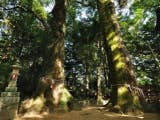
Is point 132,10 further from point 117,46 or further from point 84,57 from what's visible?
point 117,46

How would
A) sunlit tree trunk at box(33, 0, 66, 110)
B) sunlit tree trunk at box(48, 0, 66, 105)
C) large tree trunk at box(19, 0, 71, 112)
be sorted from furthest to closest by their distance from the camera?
sunlit tree trunk at box(48, 0, 66, 105), sunlit tree trunk at box(33, 0, 66, 110), large tree trunk at box(19, 0, 71, 112)

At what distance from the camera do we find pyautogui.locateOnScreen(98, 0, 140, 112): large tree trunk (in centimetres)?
907

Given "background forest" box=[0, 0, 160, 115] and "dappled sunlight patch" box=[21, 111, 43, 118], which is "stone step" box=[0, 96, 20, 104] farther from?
"background forest" box=[0, 0, 160, 115]

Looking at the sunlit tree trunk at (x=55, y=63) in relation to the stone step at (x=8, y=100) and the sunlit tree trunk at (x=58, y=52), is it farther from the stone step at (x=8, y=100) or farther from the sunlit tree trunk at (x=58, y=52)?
the stone step at (x=8, y=100)

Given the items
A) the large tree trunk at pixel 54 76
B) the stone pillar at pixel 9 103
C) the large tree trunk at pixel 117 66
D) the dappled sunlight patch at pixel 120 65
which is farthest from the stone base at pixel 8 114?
the dappled sunlight patch at pixel 120 65

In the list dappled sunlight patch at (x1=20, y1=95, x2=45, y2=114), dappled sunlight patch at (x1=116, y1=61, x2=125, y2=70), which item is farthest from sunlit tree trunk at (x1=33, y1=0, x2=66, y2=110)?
dappled sunlight patch at (x1=116, y1=61, x2=125, y2=70)

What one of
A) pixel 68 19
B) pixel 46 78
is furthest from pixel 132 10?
pixel 46 78

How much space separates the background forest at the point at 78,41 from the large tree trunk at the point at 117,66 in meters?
4.22

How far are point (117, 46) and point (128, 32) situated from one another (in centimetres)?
1267

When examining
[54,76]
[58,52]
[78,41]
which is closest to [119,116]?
[54,76]

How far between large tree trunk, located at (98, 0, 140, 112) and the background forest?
4.22 m

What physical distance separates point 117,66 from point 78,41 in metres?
13.2

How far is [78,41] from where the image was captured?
74.8 ft

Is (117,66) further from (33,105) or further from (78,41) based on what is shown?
(78,41)
